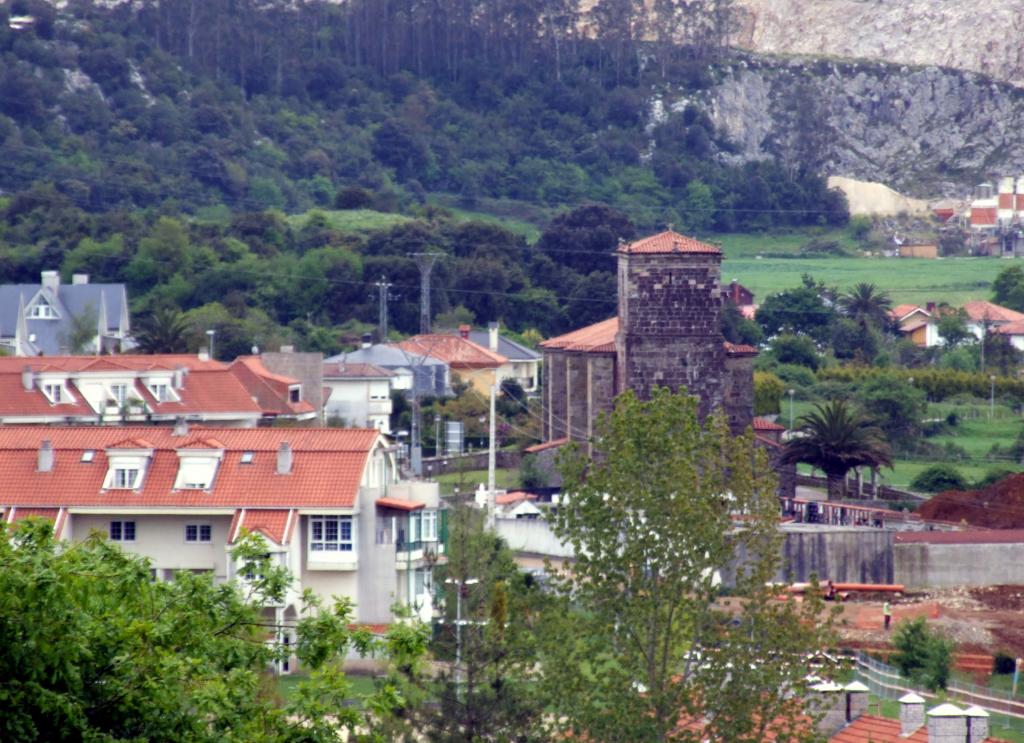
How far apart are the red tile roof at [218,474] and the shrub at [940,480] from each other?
23.3 meters

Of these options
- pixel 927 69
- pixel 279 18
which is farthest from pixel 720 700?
pixel 927 69

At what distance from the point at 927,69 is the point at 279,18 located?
39230mm

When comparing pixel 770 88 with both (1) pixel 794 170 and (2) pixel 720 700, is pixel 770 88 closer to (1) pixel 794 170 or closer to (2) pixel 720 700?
(1) pixel 794 170

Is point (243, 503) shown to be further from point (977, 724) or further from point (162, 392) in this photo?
point (162, 392)

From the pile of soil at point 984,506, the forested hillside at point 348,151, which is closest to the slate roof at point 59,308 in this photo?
the forested hillside at point 348,151

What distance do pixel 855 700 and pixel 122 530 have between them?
1417 centimetres

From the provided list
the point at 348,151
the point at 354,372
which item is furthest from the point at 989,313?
the point at 348,151

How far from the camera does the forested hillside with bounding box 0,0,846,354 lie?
3479 inches

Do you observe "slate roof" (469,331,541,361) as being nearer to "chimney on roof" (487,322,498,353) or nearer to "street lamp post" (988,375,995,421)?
"chimney on roof" (487,322,498,353)

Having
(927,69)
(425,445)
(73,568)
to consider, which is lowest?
(425,445)

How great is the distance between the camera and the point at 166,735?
1425cm

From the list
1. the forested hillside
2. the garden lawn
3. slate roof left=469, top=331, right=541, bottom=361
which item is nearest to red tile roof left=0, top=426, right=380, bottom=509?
the forested hillside

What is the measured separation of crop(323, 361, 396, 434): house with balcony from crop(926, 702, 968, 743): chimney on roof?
40759 millimetres

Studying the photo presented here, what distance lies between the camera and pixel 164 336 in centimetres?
6800
